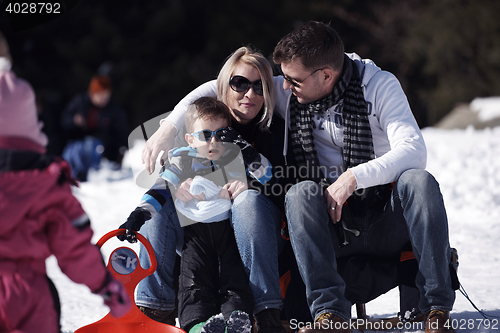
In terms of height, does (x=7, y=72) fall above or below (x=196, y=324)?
above

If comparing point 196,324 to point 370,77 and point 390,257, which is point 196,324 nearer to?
point 390,257

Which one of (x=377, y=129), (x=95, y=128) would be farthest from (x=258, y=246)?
(x=95, y=128)

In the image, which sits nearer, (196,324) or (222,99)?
(196,324)

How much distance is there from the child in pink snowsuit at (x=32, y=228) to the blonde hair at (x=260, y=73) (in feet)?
3.78

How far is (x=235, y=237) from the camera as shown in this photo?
2057 millimetres

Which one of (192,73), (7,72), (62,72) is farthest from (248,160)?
(62,72)

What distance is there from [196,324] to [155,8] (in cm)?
1346

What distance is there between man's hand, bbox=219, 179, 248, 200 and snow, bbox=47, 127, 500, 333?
861mm

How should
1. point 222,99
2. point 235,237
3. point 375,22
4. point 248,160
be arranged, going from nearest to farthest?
point 235,237 < point 248,160 < point 222,99 < point 375,22

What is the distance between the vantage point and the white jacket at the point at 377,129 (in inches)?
78.3

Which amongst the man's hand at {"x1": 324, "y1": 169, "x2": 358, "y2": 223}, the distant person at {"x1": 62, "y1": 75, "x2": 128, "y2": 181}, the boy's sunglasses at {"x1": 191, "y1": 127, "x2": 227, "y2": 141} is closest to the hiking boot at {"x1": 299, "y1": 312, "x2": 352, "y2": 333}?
the man's hand at {"x1": 324, "y1": 169, "x2": 358, "y2": 223}

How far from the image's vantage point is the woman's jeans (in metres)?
1.94

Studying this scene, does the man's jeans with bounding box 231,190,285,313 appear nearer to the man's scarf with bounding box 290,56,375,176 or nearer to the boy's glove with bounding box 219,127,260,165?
the boy's glove with bounding box 219,127,260,165

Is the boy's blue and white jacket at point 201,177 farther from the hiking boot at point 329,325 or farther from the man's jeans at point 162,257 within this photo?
the hiking boot at point 329,325
